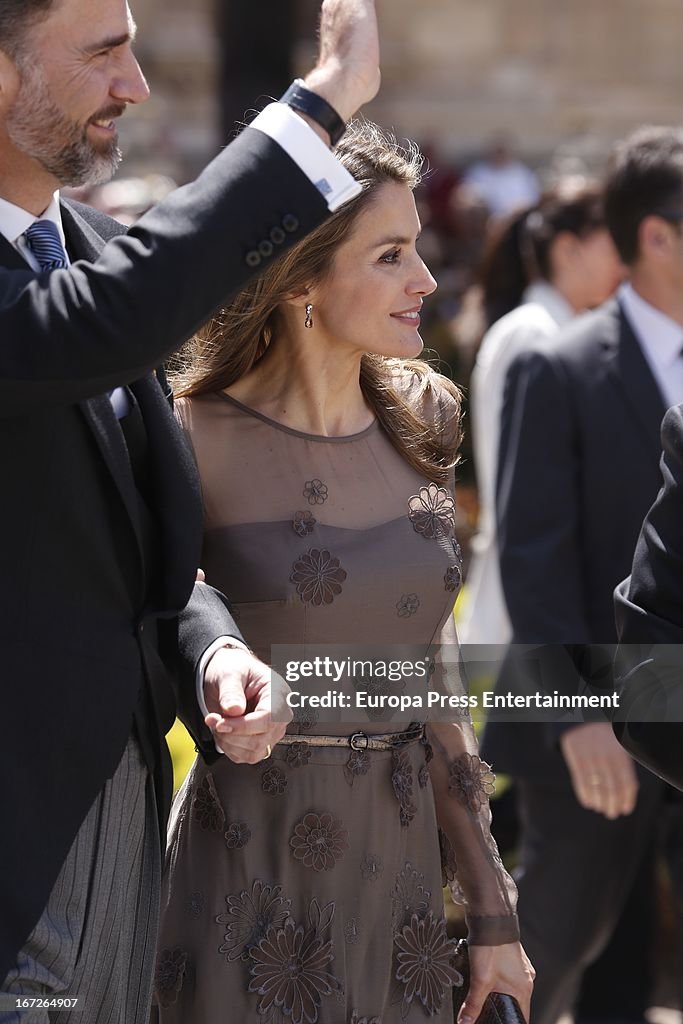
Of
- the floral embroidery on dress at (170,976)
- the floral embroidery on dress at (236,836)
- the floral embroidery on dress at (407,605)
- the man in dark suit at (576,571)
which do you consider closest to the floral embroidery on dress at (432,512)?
the floral embroidery on dress at (407,605)

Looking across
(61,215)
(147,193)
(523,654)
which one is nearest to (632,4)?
(147,193)

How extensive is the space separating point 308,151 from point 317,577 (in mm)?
939

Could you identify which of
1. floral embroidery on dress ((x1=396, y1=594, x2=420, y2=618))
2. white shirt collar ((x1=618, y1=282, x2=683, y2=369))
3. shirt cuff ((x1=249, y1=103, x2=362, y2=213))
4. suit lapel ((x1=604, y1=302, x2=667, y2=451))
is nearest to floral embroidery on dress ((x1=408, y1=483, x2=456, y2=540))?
floral embroidery on dress ((x1=396, y1=594, x2=420, y2=618))

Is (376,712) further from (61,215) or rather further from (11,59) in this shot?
(11,59)

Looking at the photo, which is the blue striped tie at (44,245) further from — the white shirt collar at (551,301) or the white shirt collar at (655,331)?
the white shirt collar at (551,301)

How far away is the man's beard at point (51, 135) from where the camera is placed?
216cm

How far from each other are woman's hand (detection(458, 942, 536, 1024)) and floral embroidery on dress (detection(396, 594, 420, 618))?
61 cm

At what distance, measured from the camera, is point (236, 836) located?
2.76 metres

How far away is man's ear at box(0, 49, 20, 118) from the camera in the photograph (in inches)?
84.6

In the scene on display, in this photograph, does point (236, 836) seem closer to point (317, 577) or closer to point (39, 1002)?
point (317, 577)

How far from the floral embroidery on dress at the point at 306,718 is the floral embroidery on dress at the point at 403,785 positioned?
0.16 m

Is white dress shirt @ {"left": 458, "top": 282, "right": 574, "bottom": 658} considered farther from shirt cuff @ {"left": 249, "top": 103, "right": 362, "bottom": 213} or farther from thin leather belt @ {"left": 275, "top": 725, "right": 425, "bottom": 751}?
shirt cuff @ {"left": 249, "top": 103, "right": 362, "bottom": 213}

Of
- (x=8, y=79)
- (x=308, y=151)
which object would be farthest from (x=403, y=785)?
(x=8, y=79)

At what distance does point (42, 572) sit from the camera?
2.21 m
